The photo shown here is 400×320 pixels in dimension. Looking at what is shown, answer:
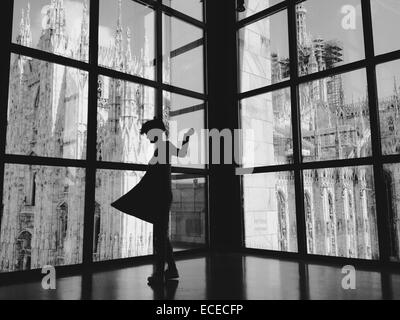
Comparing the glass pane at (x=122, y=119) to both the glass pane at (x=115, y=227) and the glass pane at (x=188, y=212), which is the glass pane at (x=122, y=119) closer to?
the glass pane at (x=115, y=227)

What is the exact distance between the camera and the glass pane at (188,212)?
5.07 m

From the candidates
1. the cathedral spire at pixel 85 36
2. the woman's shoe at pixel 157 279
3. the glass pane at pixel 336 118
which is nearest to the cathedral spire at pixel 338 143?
the glass pane at pixel 336 118

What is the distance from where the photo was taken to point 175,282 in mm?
3117

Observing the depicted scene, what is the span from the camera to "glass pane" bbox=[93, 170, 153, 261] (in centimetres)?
421

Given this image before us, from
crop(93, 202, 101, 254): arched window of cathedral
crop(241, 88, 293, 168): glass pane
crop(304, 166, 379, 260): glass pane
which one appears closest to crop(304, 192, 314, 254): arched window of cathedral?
crop(304, 166, 379, 260): glass pane

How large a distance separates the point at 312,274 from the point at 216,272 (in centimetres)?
101

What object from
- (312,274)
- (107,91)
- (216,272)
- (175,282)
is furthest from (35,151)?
(312,274)

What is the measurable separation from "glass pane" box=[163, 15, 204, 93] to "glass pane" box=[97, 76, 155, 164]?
627mm

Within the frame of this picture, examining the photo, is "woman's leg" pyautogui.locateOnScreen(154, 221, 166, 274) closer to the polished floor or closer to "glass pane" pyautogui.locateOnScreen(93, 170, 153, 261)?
the polished floor

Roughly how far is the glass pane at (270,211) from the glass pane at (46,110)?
265 cm

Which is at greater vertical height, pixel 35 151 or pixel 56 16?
pixel 56 16

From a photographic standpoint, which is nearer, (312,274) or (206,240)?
(312,274)

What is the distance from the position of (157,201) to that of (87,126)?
67.0 inches

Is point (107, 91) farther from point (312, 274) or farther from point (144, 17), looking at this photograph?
point (312, 274)
